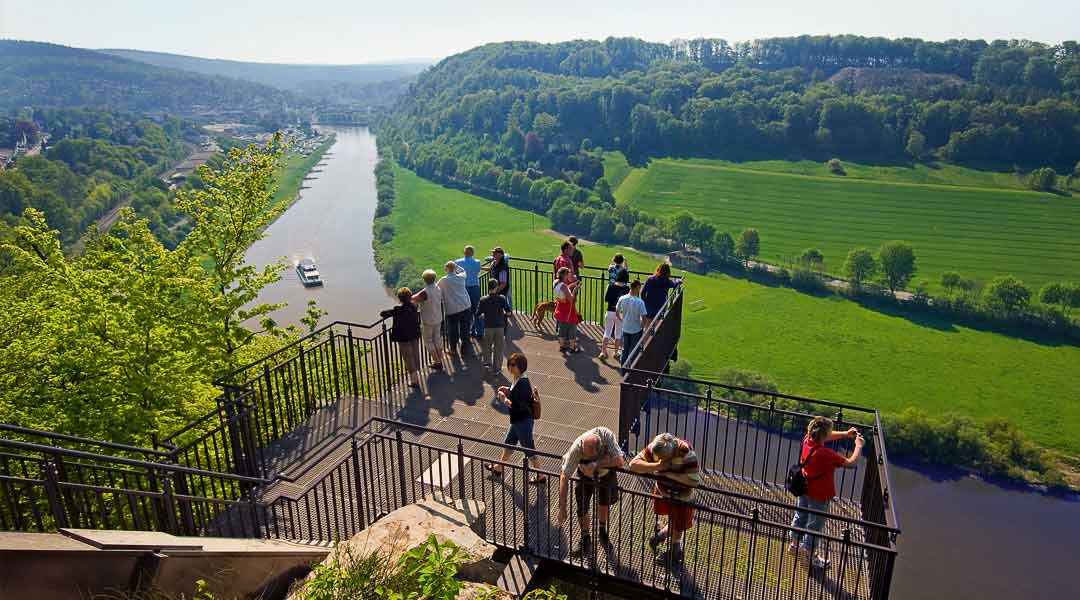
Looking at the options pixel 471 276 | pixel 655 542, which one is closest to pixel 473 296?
pixel 471 276

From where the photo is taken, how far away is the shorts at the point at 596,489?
6457mm

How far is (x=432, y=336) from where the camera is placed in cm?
1117

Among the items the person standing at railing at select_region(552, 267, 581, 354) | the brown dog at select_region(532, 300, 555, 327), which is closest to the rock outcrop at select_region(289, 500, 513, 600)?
the person standing at railing at select_region(552, 267, 581, 354)

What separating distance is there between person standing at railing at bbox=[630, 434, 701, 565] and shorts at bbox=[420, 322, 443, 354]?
5.42m

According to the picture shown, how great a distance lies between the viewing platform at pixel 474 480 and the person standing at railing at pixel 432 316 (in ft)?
1.48

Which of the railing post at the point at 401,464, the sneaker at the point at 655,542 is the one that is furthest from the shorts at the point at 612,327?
the sneaker at the point at 655,542

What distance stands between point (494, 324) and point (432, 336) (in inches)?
41.3

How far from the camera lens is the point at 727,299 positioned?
82812mm

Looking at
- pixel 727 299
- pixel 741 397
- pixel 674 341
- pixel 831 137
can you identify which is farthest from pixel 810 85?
pixel 674 341

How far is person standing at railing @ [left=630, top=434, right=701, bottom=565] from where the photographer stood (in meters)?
6.23

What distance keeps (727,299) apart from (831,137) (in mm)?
62090

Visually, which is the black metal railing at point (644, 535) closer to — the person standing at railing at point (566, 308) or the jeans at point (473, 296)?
the person standing at railing at point (566, 308)

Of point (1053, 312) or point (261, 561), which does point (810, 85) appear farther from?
point (261, 561)

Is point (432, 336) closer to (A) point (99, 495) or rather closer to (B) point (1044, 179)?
(A) point (99, 495)
